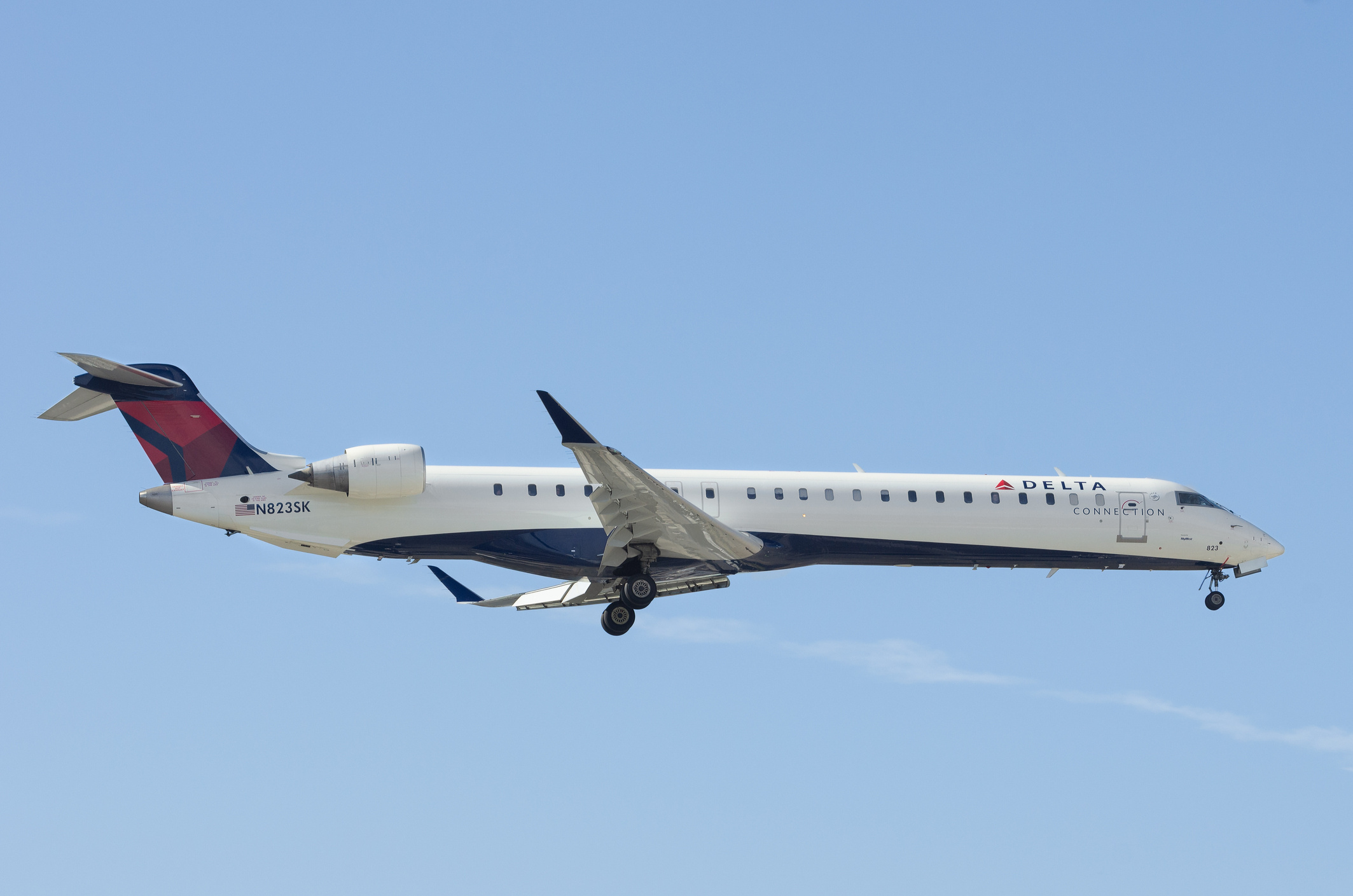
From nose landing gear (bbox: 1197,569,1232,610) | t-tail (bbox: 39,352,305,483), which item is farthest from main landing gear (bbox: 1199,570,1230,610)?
t-tail (bbox: 39,352,305,483)

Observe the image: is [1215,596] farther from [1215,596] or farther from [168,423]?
[168,423]

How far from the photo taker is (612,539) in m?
24.3

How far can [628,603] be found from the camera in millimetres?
25438

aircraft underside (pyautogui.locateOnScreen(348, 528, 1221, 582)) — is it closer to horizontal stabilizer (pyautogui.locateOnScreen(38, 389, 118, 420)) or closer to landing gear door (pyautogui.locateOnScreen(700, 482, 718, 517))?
landing gear door (pyautogui.locateOnScreen(700, 482, 718, 517))

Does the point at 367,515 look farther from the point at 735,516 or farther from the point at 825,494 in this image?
the point at 825,494

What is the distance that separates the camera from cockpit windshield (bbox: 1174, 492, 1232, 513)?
28156mm

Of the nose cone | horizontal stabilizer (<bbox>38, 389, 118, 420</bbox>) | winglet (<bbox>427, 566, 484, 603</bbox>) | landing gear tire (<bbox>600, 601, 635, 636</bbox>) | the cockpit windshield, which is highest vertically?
horizontal stabilizer (<bbox>38, 389, 118, 420</bbox>)

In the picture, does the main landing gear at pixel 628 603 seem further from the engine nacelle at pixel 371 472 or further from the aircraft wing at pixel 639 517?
the engine nacelle at pixel 371 472

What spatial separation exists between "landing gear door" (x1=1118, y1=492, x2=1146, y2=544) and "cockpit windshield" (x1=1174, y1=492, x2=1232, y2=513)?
0.87 metres

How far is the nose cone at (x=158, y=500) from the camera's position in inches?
926

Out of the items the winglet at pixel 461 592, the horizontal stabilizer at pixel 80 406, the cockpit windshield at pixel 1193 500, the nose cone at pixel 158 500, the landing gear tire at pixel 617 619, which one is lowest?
the landing gear tire at pixel 617 619

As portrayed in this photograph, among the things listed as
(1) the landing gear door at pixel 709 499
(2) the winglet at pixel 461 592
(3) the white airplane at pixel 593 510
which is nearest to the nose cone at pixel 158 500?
(3) the white airplane at pixel 593 510

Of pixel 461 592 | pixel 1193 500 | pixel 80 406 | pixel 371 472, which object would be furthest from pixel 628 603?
pixel 1193 500

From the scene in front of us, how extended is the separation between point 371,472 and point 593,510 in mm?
3815
